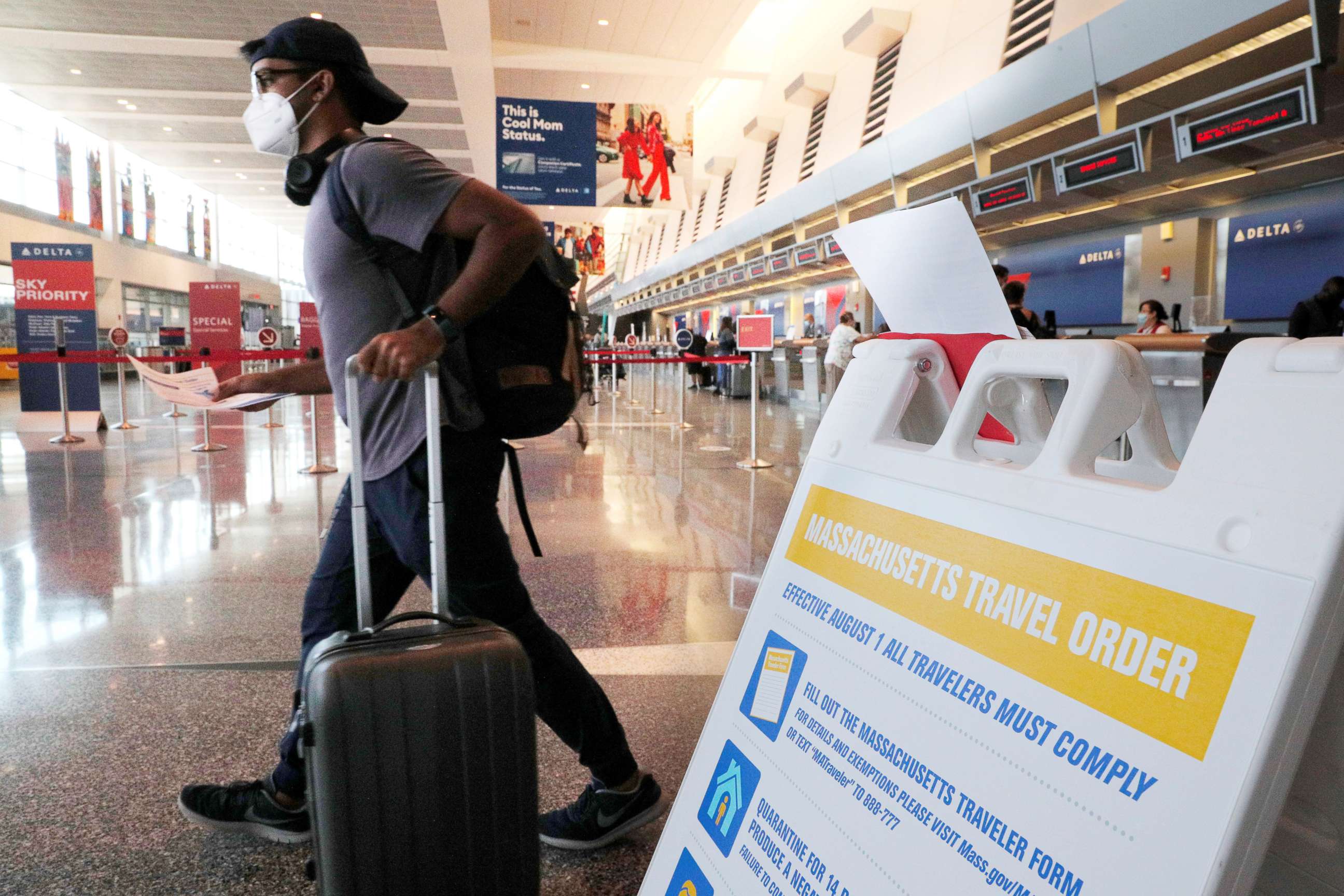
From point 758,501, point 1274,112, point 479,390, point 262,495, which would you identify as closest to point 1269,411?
point 479,390

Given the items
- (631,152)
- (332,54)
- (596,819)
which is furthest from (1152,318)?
(332,54)

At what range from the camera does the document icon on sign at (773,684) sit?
1.00m

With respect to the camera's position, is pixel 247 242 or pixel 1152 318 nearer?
pixel 1152 318

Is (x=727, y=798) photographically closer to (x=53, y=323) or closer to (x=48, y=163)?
(x=53, y=323)

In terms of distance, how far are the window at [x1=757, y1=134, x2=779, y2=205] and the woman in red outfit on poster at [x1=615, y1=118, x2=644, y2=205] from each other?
22.8ft

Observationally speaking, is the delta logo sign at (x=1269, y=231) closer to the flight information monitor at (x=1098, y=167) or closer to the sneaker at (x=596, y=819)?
the flight information monitor at (x=1098, y=167)

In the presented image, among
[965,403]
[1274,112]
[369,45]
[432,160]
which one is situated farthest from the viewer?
[369,45]

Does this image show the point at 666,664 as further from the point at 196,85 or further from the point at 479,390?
the point at 196,85

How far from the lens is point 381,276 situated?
1.54 metres

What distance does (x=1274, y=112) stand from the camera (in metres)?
6.01

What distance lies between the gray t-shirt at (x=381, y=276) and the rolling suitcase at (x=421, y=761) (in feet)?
0.70

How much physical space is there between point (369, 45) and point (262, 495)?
10.7 meters

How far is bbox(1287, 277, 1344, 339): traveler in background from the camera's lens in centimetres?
749

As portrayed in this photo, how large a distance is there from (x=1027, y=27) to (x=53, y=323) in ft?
36.2
